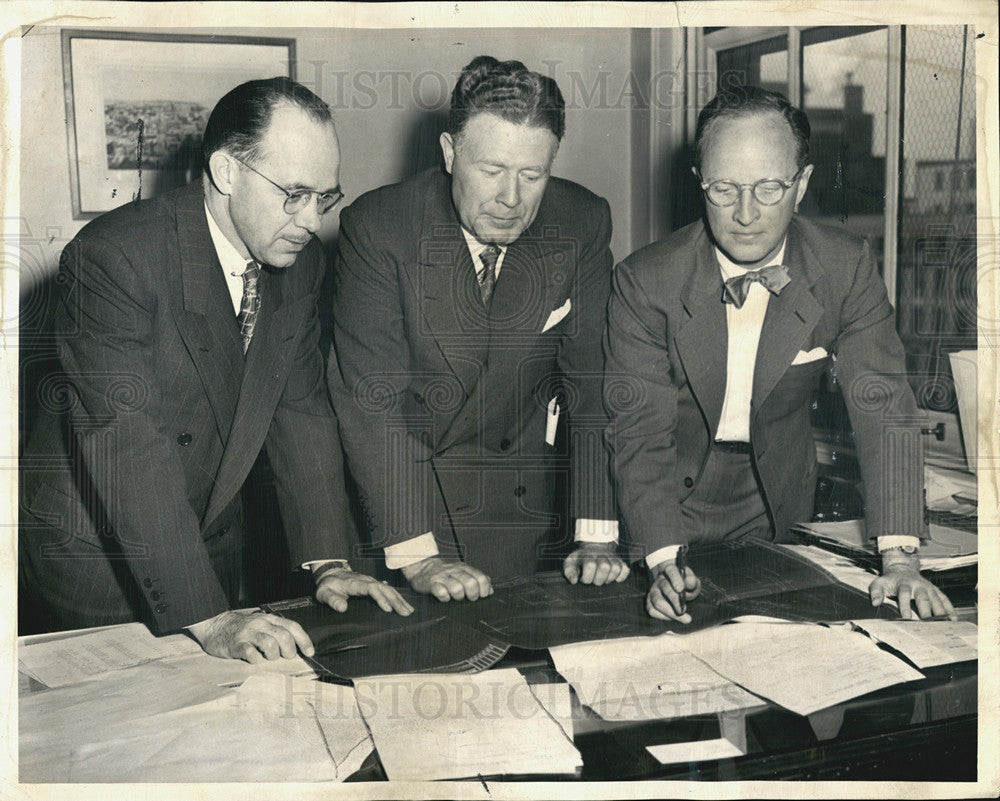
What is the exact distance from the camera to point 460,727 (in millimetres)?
1767

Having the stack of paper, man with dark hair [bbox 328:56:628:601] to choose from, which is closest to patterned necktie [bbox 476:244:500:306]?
man with dark hair [bbox 328:56:628:601]

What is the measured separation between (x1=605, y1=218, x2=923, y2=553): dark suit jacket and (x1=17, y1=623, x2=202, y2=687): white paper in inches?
37.4

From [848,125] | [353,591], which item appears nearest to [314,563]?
[353,591]

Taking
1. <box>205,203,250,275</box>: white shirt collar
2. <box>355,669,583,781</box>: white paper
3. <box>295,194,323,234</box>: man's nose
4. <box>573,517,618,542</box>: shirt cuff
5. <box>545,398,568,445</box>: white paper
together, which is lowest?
<box>355,669,583,781</box>: white paper

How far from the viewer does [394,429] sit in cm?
189

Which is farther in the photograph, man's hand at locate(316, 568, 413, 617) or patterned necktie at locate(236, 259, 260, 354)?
patterned necktie at locate(236, 259, 260, 354)

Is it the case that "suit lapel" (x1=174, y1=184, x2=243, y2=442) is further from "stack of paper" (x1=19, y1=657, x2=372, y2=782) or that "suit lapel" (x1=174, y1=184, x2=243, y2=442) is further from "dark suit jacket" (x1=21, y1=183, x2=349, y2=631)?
"stack of paper" (x1=19, y1=657, x2=372, y2=782)

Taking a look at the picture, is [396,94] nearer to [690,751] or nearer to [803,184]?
[803,184]

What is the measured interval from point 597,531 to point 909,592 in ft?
2.08

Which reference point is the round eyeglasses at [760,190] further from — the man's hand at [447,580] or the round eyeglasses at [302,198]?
the man's hand at [447,580]

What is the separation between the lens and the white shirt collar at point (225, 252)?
1802 mm

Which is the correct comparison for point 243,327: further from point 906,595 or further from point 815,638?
point 906,595

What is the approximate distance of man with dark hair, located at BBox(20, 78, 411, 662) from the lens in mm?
1783

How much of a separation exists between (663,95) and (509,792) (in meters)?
1.44
